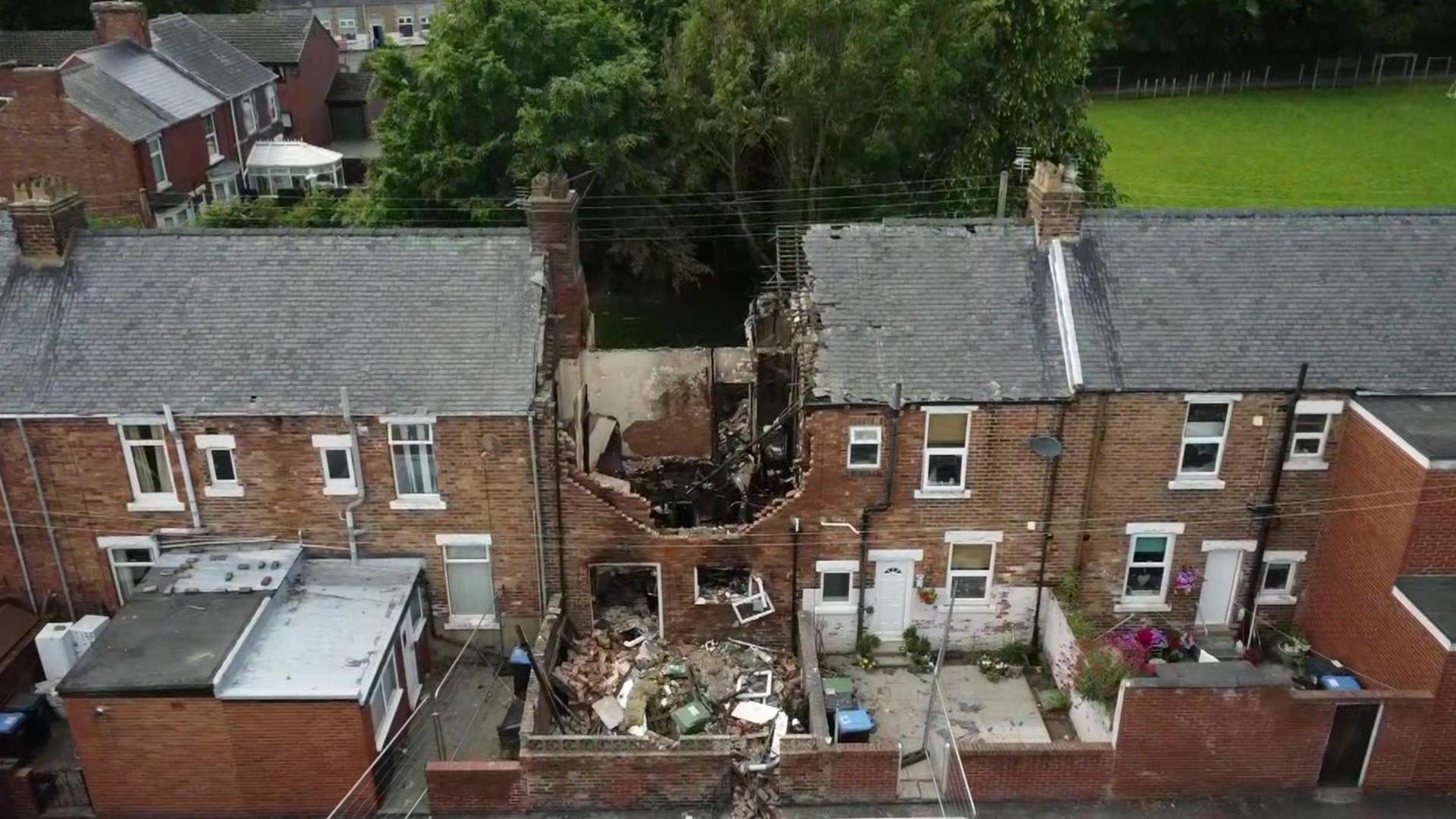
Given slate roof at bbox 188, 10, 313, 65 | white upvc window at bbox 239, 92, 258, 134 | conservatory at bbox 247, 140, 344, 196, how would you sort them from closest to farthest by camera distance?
conservatory at bbox 247, 140, 344, 196, white upvc window at bbox 239, 92, 258, 134, slate roof at bbox 188, 10, 313, 65

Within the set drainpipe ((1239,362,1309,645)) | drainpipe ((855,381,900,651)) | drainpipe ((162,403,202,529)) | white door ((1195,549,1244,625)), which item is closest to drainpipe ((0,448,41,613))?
drainpipe ((162,403,202,529))

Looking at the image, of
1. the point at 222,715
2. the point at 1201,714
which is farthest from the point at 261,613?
the point at 1201,714

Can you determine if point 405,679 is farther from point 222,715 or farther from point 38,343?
point 38,343

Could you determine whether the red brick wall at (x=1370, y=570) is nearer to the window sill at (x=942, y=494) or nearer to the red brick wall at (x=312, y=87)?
the window sill at (x=942, y=494)

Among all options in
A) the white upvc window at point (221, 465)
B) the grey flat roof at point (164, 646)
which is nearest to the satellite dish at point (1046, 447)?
the grey flat roof at point (164, 646)

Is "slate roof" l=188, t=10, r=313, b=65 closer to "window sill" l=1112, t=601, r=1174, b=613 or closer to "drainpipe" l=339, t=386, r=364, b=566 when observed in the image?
"drainpipe" l=339, t=386, r=364, b=566

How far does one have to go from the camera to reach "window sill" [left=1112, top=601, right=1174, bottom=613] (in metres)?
19.8

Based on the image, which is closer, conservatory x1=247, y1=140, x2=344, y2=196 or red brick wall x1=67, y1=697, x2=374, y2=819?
red brick wall x1=67, y1=697, x2=374, y2=819

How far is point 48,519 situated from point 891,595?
1539 cm

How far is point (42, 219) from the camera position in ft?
62.8

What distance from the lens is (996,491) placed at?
18.9 m

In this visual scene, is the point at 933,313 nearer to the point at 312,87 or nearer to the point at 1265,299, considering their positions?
the point at 1265,299

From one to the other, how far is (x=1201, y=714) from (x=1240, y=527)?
4.49 metres

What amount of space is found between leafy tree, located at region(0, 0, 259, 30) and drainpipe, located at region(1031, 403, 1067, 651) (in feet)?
196
